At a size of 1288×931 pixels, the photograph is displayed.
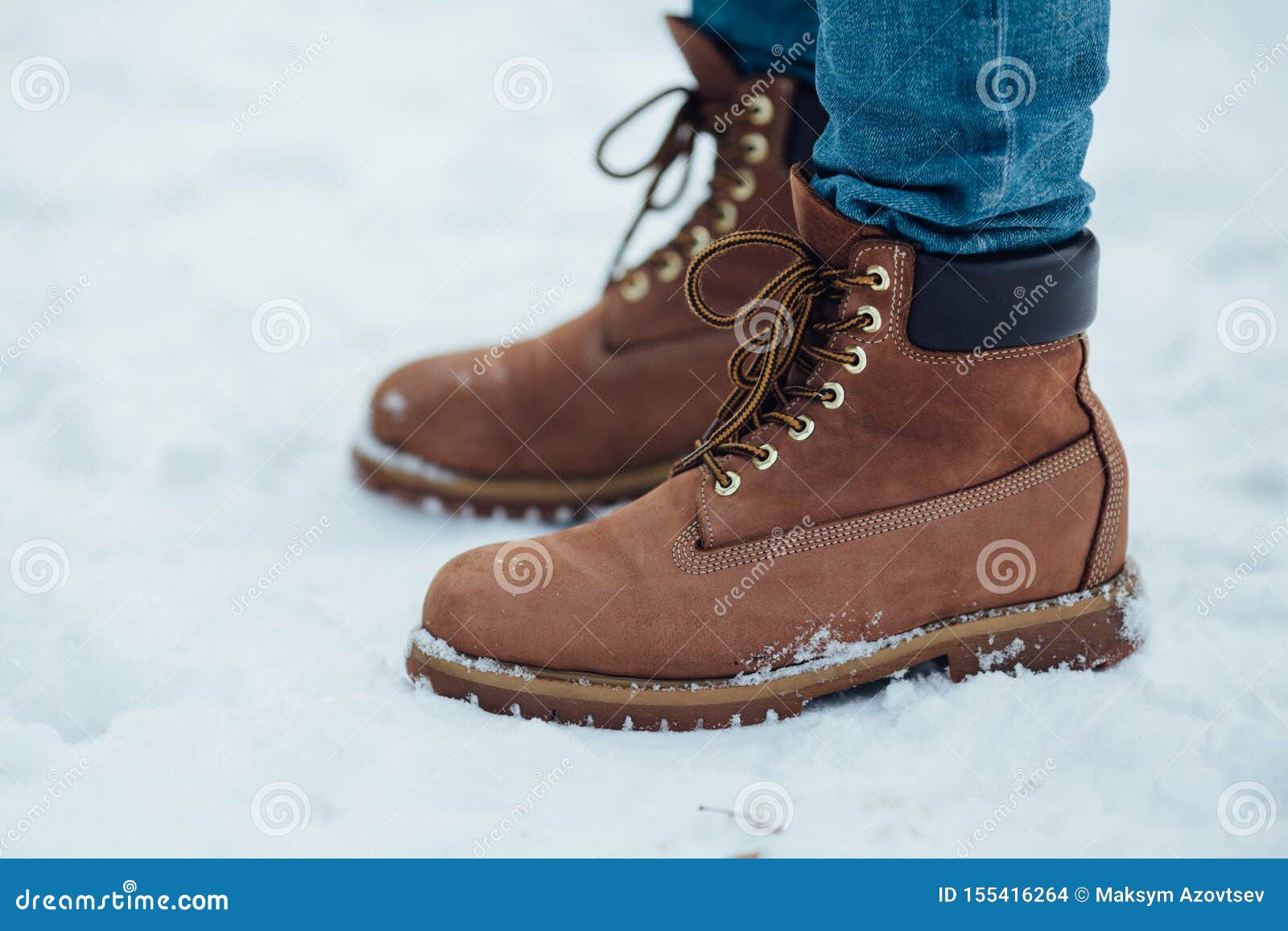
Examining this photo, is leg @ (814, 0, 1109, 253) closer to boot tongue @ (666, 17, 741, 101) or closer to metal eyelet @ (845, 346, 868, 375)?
metal eyelet @ (845, 346, 868, 375)

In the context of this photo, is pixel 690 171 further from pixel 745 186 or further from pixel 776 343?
pixel 776 343

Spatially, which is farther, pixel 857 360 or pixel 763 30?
pixel 763 30

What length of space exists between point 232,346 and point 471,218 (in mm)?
1047

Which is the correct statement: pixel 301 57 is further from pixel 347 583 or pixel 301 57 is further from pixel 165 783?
pixel 165 783

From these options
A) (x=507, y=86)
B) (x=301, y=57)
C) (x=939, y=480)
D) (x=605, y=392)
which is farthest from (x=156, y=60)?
(x=939, y=480)

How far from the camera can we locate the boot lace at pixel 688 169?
169 centimetres

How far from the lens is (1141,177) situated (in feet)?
10.1

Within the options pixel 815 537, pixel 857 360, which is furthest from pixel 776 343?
pixel 815 537

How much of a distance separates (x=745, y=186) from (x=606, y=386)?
0.38m

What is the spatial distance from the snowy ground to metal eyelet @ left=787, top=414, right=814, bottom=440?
309mm

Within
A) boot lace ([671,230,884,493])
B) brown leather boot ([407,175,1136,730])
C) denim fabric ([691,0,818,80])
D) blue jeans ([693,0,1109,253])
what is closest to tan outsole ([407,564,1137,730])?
brown leather boot ([407,175,1136,730])

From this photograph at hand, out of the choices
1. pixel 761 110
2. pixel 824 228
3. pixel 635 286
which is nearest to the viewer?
pixel 824 228

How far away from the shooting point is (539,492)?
6.01 feet

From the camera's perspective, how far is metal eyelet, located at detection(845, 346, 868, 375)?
1.21m
